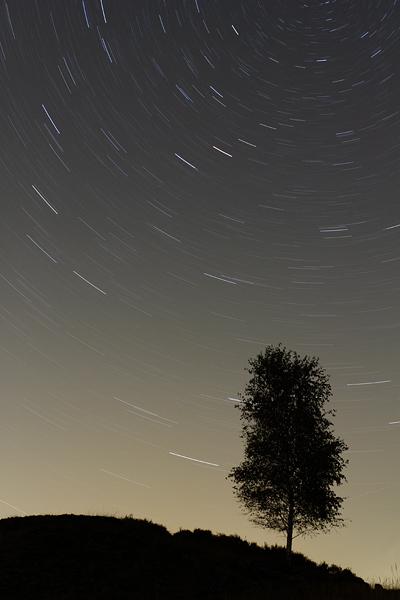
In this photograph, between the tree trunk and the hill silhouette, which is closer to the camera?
the hill silhouette

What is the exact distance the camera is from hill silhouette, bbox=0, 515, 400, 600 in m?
14.2

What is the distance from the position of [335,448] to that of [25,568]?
48.9 feet

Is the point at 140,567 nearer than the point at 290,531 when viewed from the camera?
Yes

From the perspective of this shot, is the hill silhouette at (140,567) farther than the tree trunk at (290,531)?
No

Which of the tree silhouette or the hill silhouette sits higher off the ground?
the tree silhouette

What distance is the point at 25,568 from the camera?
590 inches

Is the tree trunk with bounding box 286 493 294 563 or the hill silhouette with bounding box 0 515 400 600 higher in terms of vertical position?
the tree trunk with bounding box 286 493 294 563

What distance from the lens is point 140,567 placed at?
16.2 m

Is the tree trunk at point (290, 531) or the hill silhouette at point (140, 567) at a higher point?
the tree trunk at point (290, 531)

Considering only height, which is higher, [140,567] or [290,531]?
[290,531]


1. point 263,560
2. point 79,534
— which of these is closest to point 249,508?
point 263,560

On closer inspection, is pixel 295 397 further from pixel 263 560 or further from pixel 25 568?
pixel 25 568

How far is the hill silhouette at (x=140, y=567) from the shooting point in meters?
14.2

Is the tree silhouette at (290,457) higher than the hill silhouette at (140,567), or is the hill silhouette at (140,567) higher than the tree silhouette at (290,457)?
the tree silhouette at (290,457)
